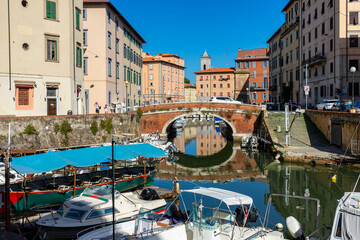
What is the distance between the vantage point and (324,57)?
4278 centimetres

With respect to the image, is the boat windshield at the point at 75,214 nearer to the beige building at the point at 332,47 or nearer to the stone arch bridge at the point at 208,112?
the stone arch bridge at the point at 208,112

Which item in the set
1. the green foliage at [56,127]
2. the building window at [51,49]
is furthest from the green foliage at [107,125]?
the building window at [51,49]

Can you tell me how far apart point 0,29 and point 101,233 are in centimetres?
2212

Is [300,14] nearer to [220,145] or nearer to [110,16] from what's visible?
[220,145]

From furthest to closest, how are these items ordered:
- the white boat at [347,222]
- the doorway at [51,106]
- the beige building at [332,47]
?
the beige building at [332,47] < the doorway at [51,106] < the white boat at [347,222]

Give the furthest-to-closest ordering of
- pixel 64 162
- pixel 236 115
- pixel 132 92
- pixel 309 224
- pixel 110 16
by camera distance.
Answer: pixel 132 92 < pixel 236 115 < pixel 110 16 < pixel 64 162 < pixel 309 224

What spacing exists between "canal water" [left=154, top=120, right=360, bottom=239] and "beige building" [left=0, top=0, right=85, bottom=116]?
1170 cm

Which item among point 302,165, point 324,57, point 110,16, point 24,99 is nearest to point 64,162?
point 24,99

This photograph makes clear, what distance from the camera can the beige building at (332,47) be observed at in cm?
3869

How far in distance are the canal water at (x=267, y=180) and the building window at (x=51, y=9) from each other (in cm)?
1655

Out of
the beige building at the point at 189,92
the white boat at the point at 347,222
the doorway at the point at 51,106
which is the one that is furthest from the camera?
the beige building at the point at 189,92

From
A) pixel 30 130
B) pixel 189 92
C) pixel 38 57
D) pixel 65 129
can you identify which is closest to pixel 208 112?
pixel 65 129

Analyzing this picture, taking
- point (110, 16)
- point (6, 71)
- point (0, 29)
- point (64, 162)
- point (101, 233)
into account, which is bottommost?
point (101, 233)

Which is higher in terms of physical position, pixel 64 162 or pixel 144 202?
pixel 64 162
